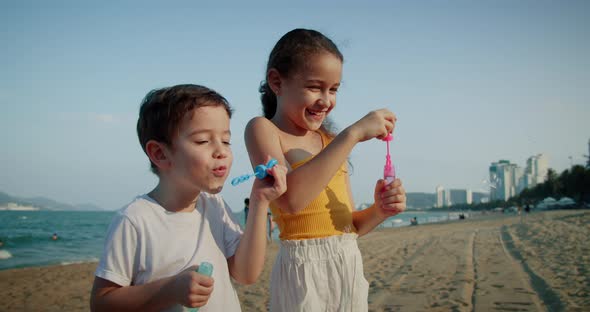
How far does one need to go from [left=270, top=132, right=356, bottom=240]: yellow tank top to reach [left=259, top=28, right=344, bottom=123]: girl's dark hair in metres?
0.42

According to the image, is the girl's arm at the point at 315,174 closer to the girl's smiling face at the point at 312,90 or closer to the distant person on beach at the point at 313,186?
the distant person on beach at the point at 313,186

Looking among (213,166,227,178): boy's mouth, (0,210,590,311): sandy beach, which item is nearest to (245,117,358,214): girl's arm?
(213,166,227,178): boy's mouth

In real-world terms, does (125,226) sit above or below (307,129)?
below

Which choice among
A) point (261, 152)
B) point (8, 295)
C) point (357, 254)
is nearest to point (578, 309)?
point (357, 254)

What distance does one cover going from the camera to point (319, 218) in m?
1.83

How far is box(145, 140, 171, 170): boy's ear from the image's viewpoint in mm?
1647

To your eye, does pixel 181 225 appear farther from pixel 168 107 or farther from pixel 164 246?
pixel 168 107

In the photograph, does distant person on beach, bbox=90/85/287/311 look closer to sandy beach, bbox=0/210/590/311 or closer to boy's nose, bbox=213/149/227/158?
boy's nose, bbox=213/149/227/158

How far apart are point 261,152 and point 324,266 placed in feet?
1.77

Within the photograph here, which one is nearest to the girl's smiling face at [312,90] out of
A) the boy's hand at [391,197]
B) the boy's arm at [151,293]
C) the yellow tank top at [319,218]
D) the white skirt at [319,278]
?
the yellow tank top at [319,218]

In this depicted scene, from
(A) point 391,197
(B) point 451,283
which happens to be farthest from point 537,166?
(A) point 391,197

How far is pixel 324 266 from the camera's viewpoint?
1746mm

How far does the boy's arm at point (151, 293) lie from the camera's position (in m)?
1.38

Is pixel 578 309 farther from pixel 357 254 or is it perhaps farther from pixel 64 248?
pixel 64 248
